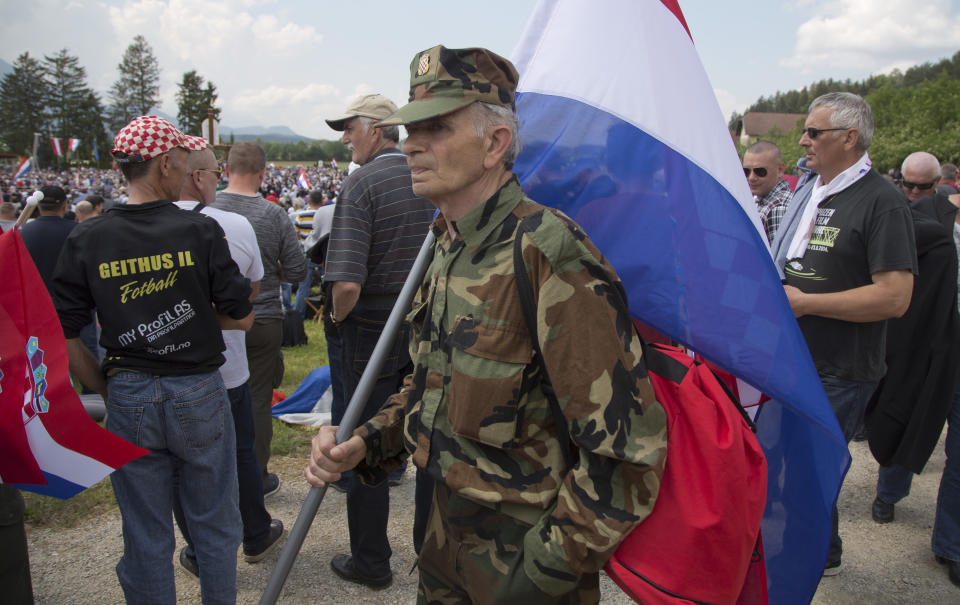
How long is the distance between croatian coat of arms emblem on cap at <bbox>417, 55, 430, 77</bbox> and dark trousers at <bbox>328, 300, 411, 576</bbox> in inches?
68.9

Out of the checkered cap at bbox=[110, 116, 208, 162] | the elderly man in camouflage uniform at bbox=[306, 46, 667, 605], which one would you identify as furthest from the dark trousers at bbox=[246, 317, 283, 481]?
the elderly man in camouflage uniform at bbox=[306, 46, 667, 605]

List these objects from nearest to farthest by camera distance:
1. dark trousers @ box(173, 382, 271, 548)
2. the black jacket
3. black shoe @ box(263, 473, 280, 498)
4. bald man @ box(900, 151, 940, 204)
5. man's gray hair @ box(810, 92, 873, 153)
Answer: man's gray hair @ box(810, 92, 873, 153) < dark trousers @ box(173, 382, 271, 548) < the black jacket < black shoe @ box(263, 473, 280, 498) < bald man @ box(900, 151, 940, 204)

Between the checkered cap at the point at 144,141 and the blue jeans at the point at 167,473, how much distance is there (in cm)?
86

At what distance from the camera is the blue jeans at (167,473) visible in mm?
2418

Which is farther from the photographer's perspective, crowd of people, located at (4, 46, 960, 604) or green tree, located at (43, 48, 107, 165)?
green tree, located at (43, 48, 107, 165)

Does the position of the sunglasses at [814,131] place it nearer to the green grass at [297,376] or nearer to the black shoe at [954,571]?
the black shoe at [954,571]

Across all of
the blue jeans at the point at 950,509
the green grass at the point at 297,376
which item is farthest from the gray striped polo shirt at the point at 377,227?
the blue jeans at the point at 950,509

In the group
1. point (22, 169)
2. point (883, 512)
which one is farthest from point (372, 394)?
point (22, 169)

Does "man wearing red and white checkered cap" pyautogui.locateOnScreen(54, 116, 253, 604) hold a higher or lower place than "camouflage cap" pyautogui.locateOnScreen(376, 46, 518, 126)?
lower

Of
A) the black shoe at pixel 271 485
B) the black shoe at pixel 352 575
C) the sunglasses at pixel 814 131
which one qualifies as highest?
the sunglasses at pixel 814 131

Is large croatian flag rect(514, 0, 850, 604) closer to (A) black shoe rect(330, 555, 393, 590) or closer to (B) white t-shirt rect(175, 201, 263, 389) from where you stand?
(B) white t-shirt rect(175, 201, 263, 389)

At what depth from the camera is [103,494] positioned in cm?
427

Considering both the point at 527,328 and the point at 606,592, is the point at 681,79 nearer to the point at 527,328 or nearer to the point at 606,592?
the point at 527,328

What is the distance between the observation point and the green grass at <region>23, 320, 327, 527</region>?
396 cm
